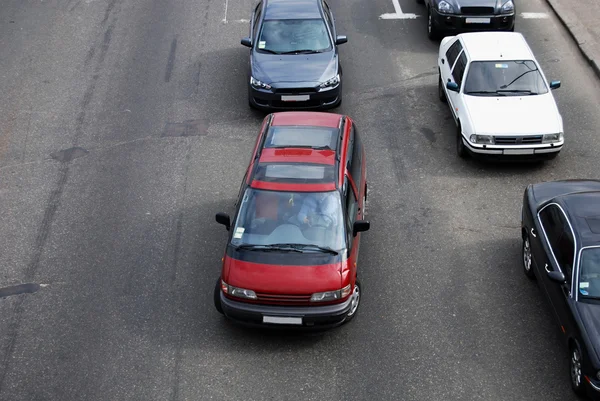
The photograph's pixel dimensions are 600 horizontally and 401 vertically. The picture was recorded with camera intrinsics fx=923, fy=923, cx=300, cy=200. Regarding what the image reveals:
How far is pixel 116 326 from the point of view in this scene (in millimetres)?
11562

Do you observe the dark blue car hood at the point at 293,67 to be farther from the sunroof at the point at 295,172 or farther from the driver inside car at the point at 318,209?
the driver inside car at the point at 318,209

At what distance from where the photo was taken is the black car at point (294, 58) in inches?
653

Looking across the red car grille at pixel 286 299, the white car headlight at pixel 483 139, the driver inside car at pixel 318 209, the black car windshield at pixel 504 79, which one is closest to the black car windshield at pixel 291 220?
the driver inside car at pixel 318 209

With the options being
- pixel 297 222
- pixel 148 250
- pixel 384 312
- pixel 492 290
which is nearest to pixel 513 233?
pixel 492 290

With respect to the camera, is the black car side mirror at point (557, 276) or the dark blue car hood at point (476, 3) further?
the dark blue car hood at point (476, 3)

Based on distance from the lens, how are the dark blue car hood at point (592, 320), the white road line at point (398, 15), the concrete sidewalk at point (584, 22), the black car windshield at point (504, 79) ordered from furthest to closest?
1. the white road line at point (398, 15)
2. the concrete sidewalk at point (584, 22)
3. the black car windshield at point (504, 79)
4. the dark blue car hood at point (592, 320)

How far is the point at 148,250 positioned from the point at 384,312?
141 inches

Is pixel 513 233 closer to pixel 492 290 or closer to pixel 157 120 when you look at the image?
pixel 492 290

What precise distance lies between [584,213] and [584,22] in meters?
10.7

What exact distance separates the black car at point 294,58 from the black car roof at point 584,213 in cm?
613

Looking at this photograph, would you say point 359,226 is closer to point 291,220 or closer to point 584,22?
point 291,220

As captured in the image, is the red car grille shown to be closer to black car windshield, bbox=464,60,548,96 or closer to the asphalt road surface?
the asphalt road surface

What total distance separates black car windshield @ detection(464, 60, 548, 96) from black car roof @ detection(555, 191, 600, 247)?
13.6ft

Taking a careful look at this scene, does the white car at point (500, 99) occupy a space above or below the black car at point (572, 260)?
below
